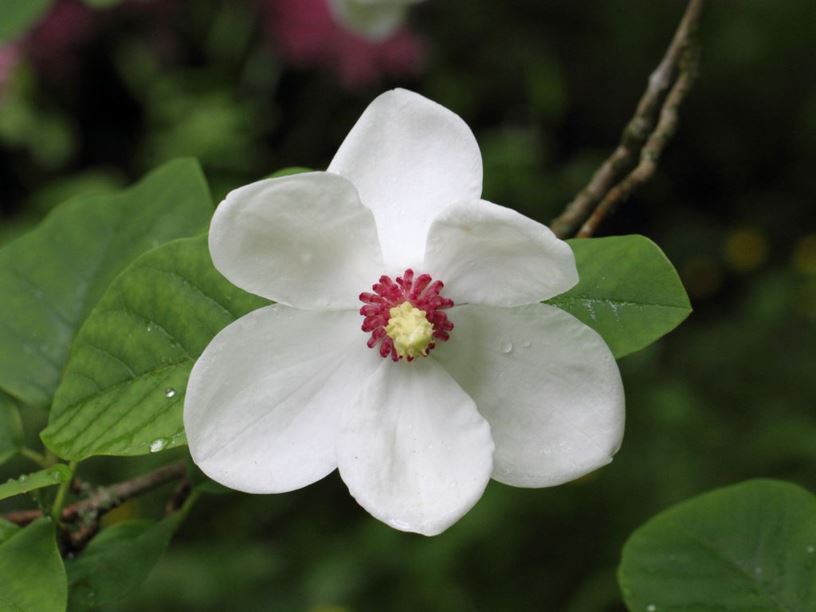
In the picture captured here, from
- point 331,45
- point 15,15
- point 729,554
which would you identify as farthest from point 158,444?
point 331,45

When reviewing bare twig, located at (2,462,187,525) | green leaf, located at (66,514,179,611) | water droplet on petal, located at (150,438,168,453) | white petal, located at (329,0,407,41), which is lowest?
green leaf, located at (66,514,179,611)

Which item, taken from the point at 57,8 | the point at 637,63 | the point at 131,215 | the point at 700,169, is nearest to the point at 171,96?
the point at 57,8

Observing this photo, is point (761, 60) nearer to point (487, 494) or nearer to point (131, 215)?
point (487, 494)

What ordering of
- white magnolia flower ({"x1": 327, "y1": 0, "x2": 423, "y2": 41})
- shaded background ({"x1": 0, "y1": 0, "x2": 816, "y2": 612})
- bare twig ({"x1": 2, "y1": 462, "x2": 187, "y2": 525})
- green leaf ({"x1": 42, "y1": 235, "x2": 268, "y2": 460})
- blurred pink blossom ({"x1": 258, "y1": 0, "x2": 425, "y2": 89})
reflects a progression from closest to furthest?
green leaf ({"x1": 42, "y1": 235, "x2": 268, "y2": 460}), bare twig ({"x1": 2, "y1": 462, "x2": 187, "y2": 525}), white magnolia flower ({"x1": 327, "y1": 0, "x2": 423, "y2": 41}), shaded background ({"x1": 0, "y1": 0, "x2": 816, "y2": 612}), blurred pink blossom ({"x1": 258, "y1": 0, "x2": 425, "y2": 89})

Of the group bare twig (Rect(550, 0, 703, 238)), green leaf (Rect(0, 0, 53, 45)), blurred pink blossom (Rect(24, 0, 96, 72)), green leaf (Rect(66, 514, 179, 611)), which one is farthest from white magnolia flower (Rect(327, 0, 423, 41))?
blurred pink blossom (Rect(24, 0, 96, 72))

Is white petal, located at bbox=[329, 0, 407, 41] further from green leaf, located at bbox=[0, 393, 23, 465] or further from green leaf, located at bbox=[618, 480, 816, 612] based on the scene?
green leaf, located at bbox=[618, 480, 816, 612]

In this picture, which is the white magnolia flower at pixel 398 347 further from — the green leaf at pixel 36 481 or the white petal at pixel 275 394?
the green leaf at pixel 36 481
